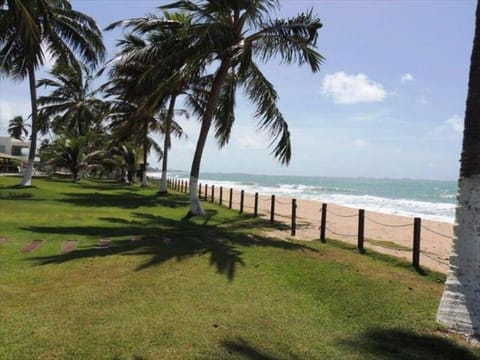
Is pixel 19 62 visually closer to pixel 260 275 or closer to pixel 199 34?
pixel 199 34

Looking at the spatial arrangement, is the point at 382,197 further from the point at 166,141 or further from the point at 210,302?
the point at 210,302

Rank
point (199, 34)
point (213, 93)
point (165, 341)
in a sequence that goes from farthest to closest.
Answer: point (213, 93) → point (199, 34) → point (165, 341)

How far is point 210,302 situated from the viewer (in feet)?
17.7

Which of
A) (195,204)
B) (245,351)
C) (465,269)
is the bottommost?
(245,351)

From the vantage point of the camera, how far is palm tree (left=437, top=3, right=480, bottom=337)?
4.75 metres

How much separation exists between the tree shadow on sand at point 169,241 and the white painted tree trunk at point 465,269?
9.89ft

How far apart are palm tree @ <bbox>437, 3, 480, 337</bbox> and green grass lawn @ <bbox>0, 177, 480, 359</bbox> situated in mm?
265

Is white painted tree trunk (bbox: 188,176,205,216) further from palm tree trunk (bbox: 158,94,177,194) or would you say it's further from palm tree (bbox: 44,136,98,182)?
palm tree (bbox: 44,136,98,182)

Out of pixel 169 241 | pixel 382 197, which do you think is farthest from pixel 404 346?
pixel 382 197

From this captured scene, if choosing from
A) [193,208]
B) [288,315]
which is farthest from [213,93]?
[288,315]

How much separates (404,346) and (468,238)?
137cm

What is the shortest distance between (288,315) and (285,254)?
3489 mm

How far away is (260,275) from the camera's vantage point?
683 centimetres

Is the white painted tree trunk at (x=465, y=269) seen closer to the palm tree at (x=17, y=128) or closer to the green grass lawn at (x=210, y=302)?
the green grass lawn at (x=210, y=302)
